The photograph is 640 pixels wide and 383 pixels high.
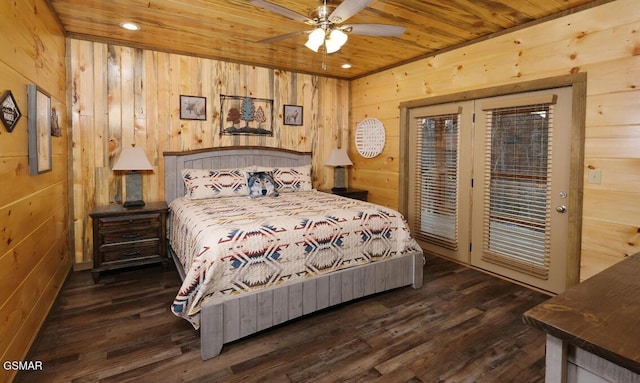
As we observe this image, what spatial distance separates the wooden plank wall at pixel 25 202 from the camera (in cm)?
176

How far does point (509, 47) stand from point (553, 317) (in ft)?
10.5

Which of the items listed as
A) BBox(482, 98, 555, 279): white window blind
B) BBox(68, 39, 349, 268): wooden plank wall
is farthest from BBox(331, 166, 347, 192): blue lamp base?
BBox(482, 98, 555, 279): white window blind

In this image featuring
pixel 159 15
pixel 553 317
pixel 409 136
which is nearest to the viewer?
pixel 553 317

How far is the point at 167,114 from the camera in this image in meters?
4.05

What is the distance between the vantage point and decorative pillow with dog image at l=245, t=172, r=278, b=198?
3.80 meters

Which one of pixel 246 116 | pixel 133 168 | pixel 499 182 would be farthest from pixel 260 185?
pixel 499 182

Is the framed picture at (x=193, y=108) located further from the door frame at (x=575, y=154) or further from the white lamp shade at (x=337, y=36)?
the door frame at (x=575, y=154)

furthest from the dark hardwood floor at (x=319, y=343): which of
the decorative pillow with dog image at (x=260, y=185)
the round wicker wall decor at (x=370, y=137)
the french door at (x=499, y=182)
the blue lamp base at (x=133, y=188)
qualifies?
the round wicker wall decor at (x=370, y=137)

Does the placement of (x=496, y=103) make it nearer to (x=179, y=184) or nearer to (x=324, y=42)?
(x=324, y=42)

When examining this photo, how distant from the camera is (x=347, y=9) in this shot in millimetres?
2162

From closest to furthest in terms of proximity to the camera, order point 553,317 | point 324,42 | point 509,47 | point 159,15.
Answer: point 553,317 → point 324,42 → point 159,15 → point 509,47

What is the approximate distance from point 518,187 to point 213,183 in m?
3.20

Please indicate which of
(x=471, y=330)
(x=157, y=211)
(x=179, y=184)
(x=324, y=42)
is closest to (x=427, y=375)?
(x=471, y=330)

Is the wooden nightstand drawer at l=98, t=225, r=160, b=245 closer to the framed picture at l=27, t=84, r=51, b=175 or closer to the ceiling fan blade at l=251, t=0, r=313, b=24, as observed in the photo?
the framed picture at l=27, t=84, r=51, b=175
